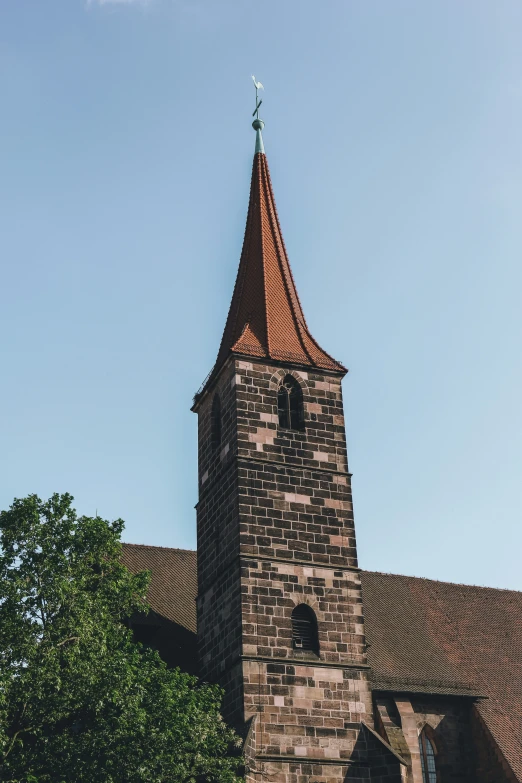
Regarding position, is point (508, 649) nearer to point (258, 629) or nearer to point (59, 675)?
point (258, 629)

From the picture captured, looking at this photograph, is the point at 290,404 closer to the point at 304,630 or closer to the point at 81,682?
the point at 304,630

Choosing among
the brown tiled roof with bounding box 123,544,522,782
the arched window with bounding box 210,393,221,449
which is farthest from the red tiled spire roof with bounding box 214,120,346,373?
the brown tiled roof with bounding box 123,544,522,782

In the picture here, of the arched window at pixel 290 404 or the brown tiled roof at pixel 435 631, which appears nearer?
the arched window at pixel 290 404

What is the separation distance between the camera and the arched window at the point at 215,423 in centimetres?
2822

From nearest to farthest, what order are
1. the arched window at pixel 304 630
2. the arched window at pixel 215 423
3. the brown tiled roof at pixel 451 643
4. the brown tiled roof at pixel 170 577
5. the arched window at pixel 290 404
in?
1. the arched window at pixel 304 630
2. the arched window at pixel 290 404
3. the brown tiled roof at pixel 451 643
4. the arched window at pixel 215 423
5. the brown tiled roof at pixel 170 577

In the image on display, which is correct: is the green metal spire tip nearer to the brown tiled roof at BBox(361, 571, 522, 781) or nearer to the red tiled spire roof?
the red tiled spire roof

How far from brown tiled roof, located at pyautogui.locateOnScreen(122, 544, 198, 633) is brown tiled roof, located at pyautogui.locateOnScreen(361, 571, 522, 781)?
16.5 feet

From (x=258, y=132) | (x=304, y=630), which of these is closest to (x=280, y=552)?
(x=304, y=630)

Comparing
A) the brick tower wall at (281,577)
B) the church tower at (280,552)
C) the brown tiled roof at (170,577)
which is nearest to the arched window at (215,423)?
the church tower at (280,552)

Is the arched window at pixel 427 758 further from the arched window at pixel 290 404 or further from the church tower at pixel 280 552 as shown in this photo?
the arched window at pixel 290 404

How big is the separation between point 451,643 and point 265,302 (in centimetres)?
1123

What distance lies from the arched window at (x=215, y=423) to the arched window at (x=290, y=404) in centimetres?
185

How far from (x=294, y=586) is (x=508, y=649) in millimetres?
9487

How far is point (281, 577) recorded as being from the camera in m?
25.0
